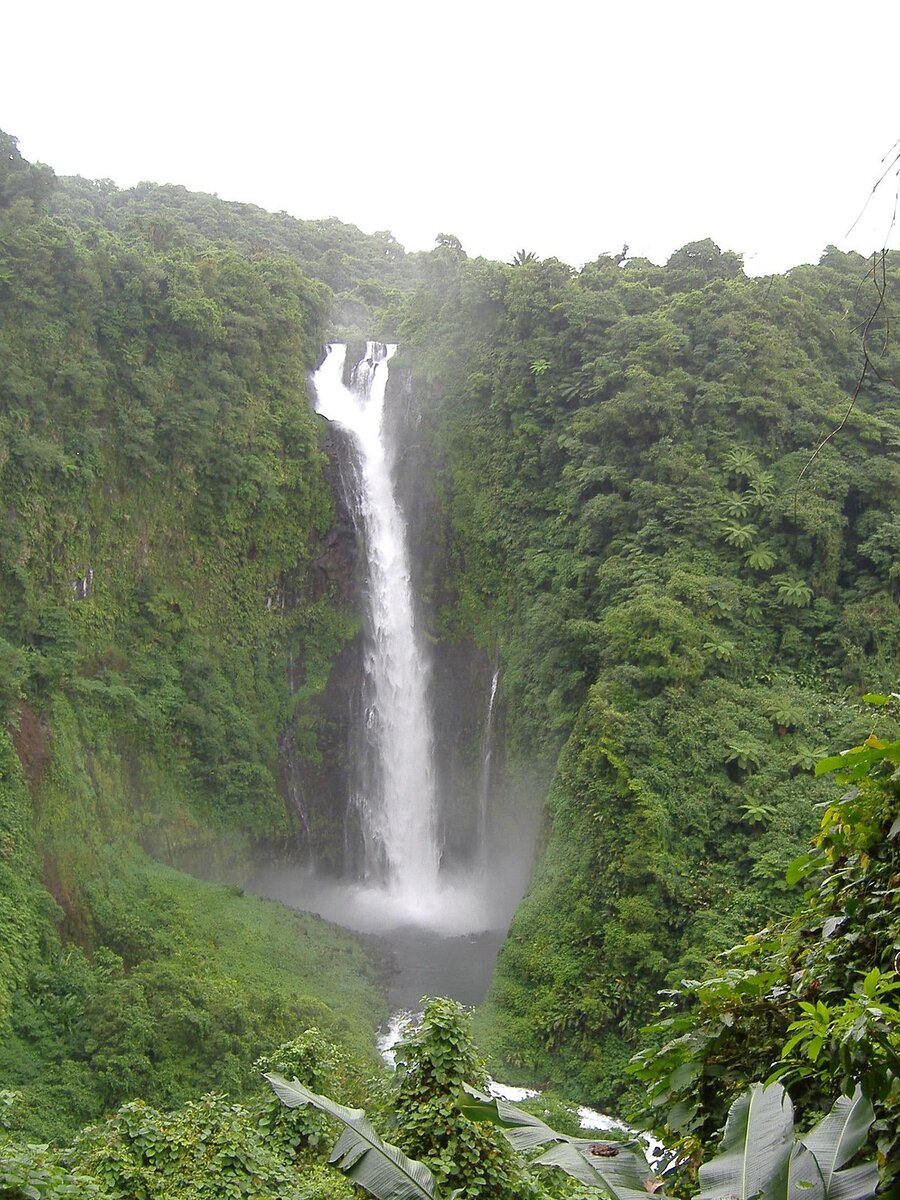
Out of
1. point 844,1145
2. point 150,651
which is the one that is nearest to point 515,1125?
point 844,1145

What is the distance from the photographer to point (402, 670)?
21188mm

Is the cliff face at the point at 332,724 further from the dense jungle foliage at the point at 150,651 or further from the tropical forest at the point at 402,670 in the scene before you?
the dense jungle foliage at the point at 150,651

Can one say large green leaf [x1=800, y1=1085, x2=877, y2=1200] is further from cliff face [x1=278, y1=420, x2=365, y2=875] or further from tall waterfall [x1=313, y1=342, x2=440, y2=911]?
cliff face [x1=278, y1=420, x2=365, y2=875]

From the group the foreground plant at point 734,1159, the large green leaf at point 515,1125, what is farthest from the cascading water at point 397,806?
the large green leaf at point 515,1125

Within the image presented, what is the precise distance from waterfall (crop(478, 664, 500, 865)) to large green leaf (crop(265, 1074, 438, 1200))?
1696 cm

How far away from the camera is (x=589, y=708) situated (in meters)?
Answer: 15.5

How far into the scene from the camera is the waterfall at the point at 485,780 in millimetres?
19594

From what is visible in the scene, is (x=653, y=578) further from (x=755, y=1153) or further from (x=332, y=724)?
(x=755, y=1153)

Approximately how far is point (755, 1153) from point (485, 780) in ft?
58.9

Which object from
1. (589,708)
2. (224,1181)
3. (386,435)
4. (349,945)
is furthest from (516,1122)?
(386,435)

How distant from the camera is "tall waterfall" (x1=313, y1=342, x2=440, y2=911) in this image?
2011cm

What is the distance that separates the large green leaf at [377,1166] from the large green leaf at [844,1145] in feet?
3.29

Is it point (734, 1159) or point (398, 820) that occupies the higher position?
point (398, 820)

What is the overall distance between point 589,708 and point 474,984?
192 inches
